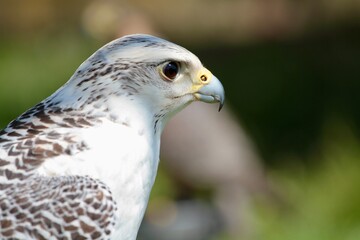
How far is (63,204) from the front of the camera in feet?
12.6

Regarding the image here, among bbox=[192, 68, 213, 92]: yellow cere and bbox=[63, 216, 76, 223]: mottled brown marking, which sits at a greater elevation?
bbox=[192, 68, 213, 92]: yellow cere

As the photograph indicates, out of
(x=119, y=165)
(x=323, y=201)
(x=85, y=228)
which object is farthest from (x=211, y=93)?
(x=323, y=201)

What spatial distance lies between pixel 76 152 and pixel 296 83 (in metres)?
8.05

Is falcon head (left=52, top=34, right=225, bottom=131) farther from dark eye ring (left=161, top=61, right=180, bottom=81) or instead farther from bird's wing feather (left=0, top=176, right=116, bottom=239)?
bird's wing feather (left=0, top=176, right=116, bottom=239)

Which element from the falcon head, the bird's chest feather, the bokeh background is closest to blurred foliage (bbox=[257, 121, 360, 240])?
the bokeh background

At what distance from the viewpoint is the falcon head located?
410cm

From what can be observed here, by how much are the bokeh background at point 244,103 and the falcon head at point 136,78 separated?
3.53 m

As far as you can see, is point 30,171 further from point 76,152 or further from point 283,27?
point 283,27

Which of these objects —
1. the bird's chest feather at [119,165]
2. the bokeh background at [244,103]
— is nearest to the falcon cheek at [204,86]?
the bird's chest feather at [119,165]

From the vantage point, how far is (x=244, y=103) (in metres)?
11.4

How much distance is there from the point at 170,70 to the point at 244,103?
23.9 ft

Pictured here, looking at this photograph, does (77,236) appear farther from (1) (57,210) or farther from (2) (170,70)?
(2) (170,70)

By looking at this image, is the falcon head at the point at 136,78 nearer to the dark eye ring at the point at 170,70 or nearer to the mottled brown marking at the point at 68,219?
the dark eye ring at the point at 170,70

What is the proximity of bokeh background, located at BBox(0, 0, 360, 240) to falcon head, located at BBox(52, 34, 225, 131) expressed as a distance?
353cm
